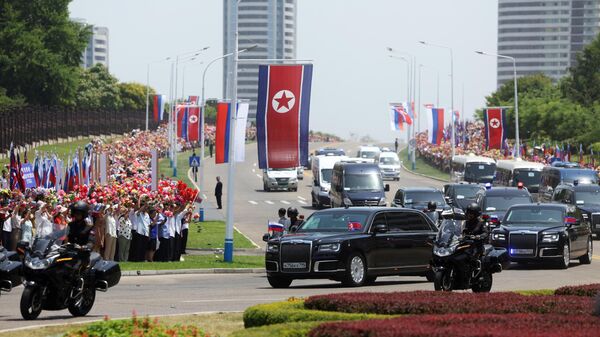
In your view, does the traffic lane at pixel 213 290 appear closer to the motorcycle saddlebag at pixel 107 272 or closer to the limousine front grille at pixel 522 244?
the limousine front grille at pixel 522 244

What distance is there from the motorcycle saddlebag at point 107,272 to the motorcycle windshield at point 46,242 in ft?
2.45

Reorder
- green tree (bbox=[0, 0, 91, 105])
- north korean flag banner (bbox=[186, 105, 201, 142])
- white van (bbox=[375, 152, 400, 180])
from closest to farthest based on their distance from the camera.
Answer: north korean flag banner (bbox=[186, 105, 201, 142]) → white van (bbox=[375, 152, 400, 180]) → green tree (bbox=[0, 0, 91, 105])

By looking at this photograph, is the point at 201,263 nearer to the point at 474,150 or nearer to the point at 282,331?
the point at 282,331

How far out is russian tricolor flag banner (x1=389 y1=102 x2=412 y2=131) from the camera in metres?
107

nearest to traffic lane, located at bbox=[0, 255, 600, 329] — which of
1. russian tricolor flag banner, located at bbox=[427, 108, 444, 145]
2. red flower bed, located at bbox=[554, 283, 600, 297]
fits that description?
red flower bed, located at bbox=[554, 283, 600, 297]

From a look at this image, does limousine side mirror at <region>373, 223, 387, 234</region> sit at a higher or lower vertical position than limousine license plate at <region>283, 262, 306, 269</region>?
higher

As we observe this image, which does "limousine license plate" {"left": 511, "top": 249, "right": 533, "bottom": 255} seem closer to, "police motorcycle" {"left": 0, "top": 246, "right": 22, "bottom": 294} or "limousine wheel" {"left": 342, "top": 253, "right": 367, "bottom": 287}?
"limousine wheel" {"left": 342, "top": 253, "right": 367, "bottom": 287}

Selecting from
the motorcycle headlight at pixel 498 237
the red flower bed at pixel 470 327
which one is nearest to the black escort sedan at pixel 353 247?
the motorcycle headlight at pixel 498 237

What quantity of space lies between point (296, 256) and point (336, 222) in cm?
151

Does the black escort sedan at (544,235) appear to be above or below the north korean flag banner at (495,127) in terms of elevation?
below

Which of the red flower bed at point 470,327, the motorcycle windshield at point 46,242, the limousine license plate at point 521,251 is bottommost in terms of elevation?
the limousine license plate at point 521,251

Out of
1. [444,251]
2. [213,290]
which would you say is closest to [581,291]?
[444,251]

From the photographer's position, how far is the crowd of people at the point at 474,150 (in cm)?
8991

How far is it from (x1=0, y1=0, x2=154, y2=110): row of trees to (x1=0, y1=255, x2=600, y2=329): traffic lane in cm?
6962
